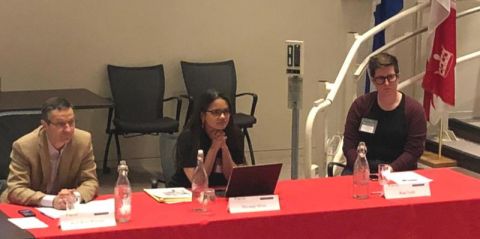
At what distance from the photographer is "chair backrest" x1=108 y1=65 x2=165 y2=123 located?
740 centimetres

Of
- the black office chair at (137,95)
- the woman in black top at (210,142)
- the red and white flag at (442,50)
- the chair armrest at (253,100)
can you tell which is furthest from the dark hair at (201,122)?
the chair armrest at (253,100)

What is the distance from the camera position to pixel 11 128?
15.4ft

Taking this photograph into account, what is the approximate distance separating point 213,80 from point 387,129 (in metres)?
2.98

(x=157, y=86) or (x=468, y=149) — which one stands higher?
(x=157, y=86)

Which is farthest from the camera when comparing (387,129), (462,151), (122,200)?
(462,151)

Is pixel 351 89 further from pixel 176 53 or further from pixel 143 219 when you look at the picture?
pixel 143 219

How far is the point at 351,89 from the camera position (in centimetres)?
685

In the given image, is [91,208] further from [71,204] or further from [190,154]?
[190,154]

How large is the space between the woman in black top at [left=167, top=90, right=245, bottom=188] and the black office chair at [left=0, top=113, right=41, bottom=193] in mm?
872

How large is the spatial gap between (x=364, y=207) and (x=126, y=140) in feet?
13.8

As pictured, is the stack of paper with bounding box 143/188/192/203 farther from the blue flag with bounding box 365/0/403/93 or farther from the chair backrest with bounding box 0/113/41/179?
the blue flag with bounding box 365/0/403/93

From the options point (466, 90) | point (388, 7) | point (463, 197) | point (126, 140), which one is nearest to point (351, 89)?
point (388, 7)

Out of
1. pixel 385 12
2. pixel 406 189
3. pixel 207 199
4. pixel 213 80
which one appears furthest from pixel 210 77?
pixel 207 199

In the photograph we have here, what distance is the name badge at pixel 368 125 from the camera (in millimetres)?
4930
